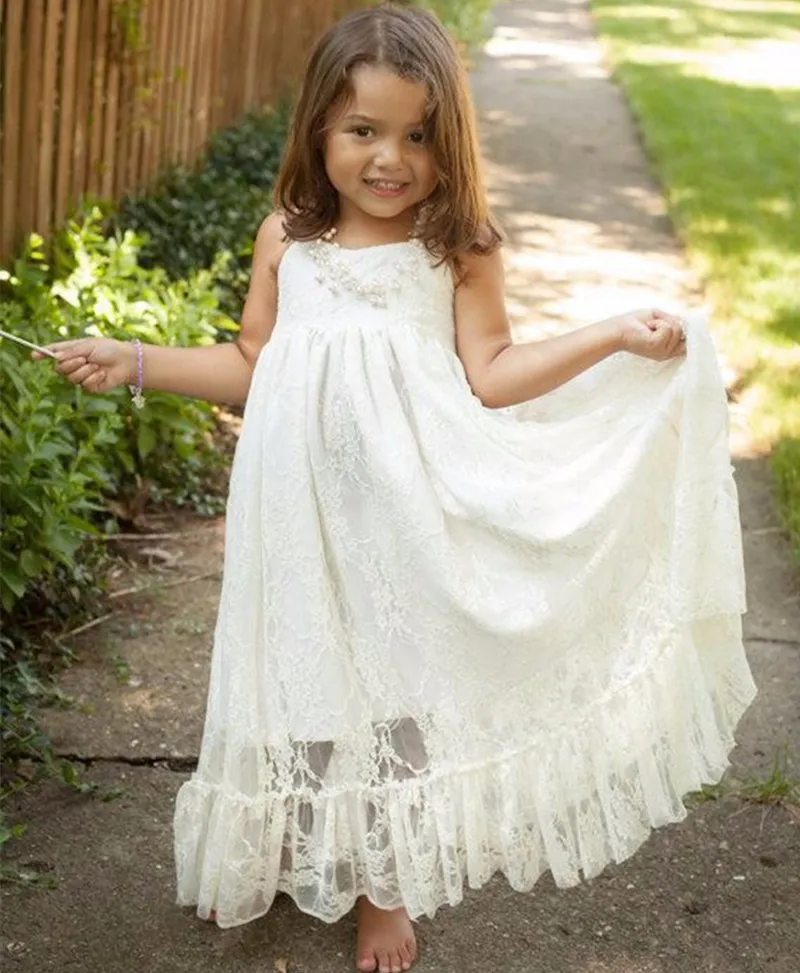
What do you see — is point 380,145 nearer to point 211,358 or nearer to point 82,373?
point 211,358

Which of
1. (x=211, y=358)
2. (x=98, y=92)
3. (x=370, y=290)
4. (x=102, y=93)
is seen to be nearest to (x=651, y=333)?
(x=370, y=290)

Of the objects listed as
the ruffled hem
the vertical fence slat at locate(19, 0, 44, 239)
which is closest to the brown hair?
the ruffled hem

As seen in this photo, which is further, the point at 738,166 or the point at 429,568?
the point at 738,166

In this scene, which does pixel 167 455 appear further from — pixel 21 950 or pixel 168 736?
pixel 21 950

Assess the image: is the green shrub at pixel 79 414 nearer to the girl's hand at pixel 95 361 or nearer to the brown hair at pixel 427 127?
the girl's hand at pixel 95 361

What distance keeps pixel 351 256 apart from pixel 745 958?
139 centimetres

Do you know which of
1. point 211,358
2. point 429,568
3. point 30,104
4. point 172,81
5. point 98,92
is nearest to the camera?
point 429,568

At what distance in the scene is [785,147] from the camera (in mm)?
11492

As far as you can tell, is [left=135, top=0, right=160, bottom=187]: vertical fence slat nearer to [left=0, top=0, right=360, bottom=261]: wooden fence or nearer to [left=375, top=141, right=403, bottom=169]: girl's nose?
[left=0, top=0, right=360, bottom=261]: wooden fence

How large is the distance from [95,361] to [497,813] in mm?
1021

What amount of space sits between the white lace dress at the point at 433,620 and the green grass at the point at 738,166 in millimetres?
2113

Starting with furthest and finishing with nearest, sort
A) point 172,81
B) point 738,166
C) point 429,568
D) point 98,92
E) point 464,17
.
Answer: point 464,17, point 738,166, point 172,81, point 98,92, point 429,568

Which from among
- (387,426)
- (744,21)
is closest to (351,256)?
(387,426)

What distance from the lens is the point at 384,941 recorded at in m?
2.92
